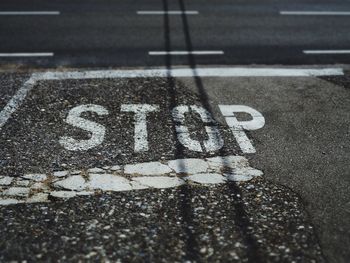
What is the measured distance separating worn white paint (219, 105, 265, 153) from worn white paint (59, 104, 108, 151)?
1.91 m

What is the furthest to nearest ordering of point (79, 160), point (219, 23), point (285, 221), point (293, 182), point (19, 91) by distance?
1. point (219, 23)
2. point (19, 91)
3. point (79, 160)
4. point (293, 182)
5. point (285, 221)

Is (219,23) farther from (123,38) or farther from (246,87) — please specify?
(246,87)

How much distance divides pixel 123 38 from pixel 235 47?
2584 millimetres

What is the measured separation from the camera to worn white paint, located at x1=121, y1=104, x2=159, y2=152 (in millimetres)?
5613

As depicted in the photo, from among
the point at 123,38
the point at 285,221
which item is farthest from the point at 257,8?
the point at 285,221

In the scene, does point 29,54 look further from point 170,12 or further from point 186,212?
point 186,212

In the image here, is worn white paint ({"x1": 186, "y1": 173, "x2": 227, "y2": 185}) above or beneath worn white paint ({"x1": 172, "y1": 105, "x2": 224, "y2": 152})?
beneath

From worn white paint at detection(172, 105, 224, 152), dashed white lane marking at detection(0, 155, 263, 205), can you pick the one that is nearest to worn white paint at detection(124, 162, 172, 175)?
dashed white lane marking at detection(0, 155, 263, 205)

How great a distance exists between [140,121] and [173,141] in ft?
2.50

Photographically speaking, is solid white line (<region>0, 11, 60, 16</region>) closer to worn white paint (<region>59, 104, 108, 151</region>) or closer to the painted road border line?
the painted road border line

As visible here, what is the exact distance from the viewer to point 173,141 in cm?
571

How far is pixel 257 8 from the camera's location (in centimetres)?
1180

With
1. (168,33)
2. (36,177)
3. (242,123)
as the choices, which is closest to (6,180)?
(36,177)

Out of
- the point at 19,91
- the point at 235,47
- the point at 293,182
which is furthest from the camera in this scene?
the point at 235,47
